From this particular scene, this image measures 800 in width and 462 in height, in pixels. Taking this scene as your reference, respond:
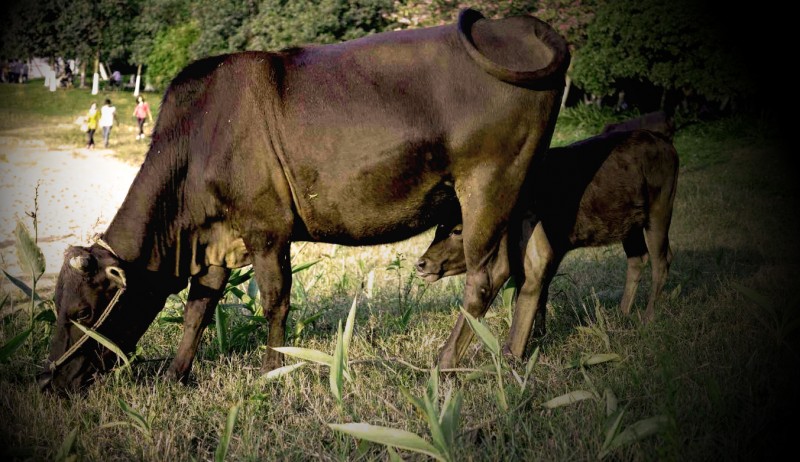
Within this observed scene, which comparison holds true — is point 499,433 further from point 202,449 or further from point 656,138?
point 656,138

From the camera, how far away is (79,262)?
370 centimetres

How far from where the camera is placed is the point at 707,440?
112 inches

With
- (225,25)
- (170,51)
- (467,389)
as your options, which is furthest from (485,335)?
(170,51)

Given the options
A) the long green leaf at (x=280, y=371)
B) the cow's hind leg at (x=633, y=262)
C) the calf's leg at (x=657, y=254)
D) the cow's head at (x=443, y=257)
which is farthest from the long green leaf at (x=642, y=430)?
the cow's hind leg at (x=633, y=262)

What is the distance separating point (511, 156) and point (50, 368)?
112 inches

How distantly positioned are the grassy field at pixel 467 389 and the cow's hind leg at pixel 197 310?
0.15 meters

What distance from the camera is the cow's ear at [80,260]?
12.2 feet

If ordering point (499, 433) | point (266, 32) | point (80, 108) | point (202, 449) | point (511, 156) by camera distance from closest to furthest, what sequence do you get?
1. point (499, 433)
2. point (202, 449)
3. point (511, 156)
4. point (266, 32)
5. point (80, 108)

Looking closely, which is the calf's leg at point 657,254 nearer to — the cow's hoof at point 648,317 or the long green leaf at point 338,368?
the cow's hoof at point 648,317

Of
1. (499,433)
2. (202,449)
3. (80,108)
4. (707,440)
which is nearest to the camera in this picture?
(707,440)

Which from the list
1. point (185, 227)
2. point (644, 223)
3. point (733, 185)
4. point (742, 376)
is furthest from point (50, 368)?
point (733, 185)

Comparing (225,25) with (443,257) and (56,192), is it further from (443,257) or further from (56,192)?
(443,257)

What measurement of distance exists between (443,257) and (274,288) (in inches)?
51.7

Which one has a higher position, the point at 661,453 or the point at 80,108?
the point at 661,453
